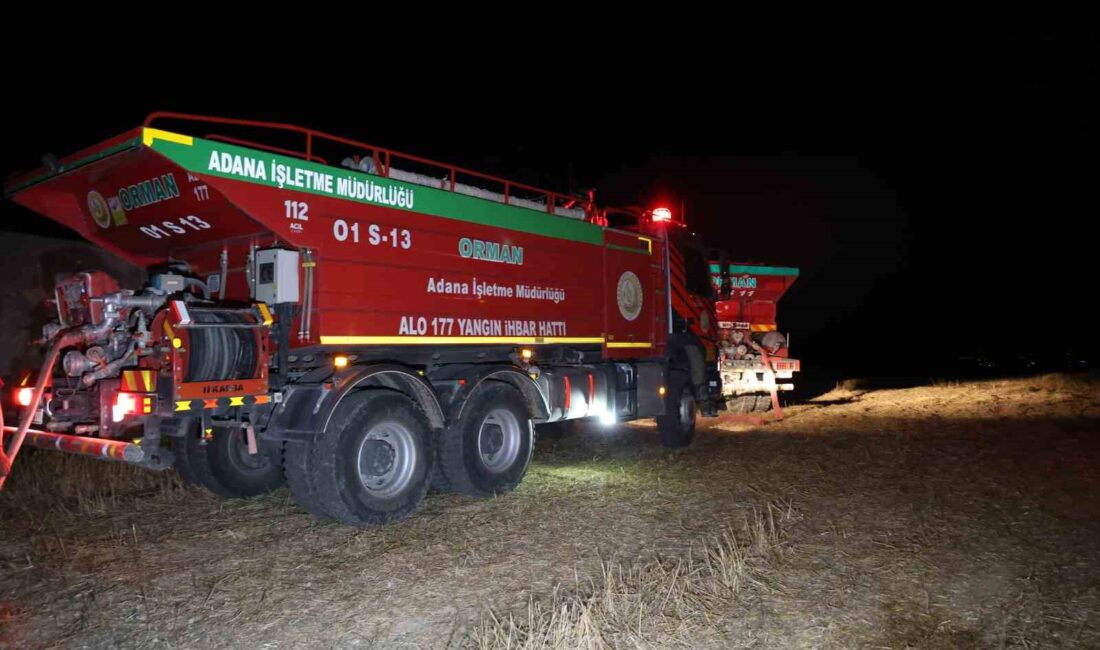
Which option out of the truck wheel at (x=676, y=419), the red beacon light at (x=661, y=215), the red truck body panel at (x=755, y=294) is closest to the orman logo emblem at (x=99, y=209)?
the red beacon light at (x=661, y=215)

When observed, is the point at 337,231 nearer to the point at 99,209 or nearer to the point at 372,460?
the point at 372,460

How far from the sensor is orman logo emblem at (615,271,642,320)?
396 inches

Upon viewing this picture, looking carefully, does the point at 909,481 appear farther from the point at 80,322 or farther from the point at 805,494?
the point at 80,322

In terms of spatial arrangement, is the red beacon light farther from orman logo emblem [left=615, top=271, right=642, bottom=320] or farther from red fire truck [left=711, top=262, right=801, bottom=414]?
red fire truck [left=711, top=262, right=801, bottom=414]

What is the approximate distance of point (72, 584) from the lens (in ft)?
16.4

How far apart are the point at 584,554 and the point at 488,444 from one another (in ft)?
8.30

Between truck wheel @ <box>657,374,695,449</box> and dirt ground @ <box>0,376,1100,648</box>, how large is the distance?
4.29ft

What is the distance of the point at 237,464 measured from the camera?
24.7 feet

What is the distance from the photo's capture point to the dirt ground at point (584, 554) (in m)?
4.20

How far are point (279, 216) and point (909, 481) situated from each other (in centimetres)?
648

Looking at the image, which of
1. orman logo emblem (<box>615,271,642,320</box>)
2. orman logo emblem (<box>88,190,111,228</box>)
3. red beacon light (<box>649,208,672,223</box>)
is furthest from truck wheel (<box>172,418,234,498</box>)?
red beacon light (<box>649,208,672,223</box>)

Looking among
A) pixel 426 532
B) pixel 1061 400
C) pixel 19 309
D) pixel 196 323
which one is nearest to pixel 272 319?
pixel 196 323

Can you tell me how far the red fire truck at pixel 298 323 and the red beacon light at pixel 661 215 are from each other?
2.83 m

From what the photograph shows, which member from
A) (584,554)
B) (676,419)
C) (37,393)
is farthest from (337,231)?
(676,419)
